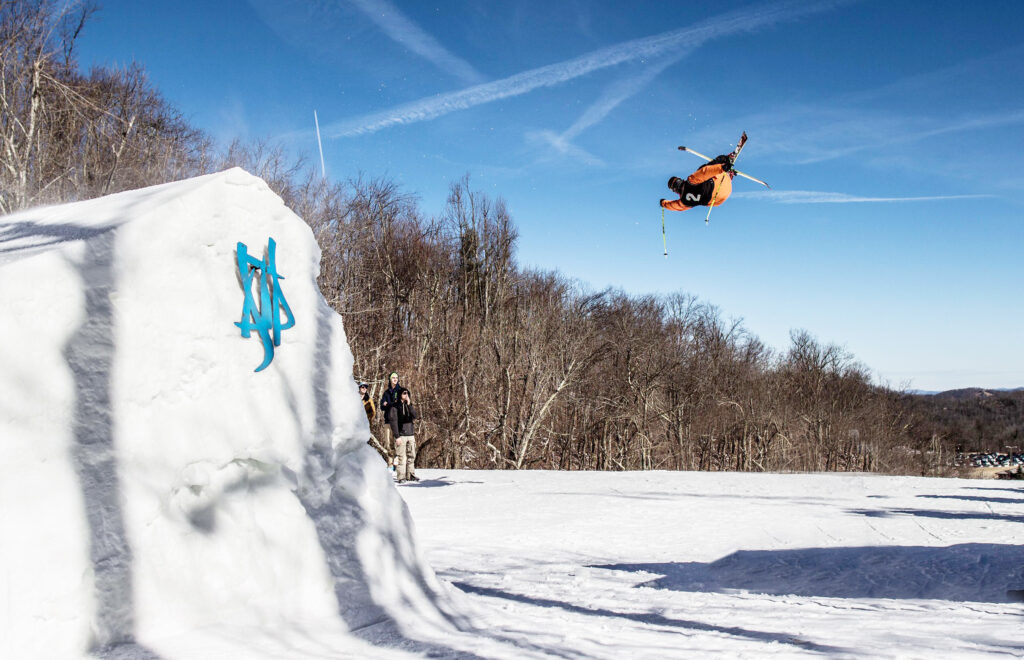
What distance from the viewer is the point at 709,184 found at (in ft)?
33.7

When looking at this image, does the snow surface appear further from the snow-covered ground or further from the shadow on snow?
the shadow on snow

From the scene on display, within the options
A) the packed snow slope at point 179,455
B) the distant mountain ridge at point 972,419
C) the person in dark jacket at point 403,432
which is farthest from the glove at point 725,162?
the distant mountain ridge at point 972,419

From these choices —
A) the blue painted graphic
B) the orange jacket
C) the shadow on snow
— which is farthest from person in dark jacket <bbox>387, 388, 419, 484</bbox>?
the blue painted graphic

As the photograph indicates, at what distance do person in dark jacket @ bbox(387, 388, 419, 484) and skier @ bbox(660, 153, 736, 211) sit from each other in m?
6.09

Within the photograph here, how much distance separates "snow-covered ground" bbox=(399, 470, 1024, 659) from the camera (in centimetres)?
418

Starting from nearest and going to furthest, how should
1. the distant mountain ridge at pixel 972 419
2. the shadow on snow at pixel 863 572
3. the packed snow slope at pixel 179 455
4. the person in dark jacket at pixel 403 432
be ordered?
the packed snow slope at pixel 179 455 < the shadow on snow at pixel 863 572 < the person in dark jacket at pixel 403 432 < the distant mountain ridge at pixel 972 419

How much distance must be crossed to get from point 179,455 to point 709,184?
8448 mm

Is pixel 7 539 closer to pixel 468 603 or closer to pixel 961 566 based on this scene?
pixel 468 603

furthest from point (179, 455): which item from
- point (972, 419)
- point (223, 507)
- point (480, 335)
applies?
point (972, 419)

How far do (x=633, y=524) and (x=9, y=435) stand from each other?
7.73 m

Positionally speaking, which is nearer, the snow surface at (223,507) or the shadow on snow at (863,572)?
the snow surface at (223,507)

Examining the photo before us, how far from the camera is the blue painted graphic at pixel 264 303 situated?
4.14 metres

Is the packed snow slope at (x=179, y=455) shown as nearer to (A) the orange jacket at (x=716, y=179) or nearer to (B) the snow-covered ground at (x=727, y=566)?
(B) the snow-covered ground at (x=727, y=566)

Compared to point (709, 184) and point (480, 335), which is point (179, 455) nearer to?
point (709, 184)
